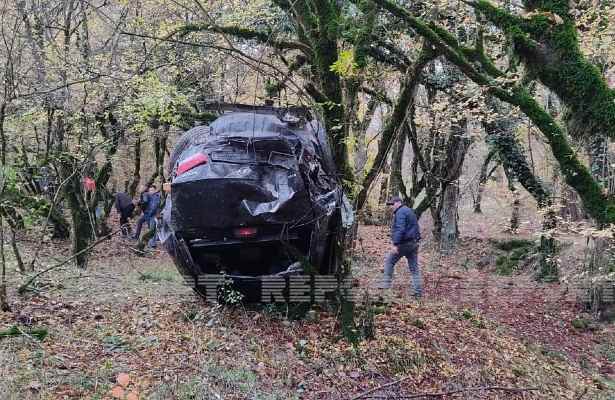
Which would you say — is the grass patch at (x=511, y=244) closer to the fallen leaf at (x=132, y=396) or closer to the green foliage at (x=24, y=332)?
the fallen leaf at (x=132, y=396)

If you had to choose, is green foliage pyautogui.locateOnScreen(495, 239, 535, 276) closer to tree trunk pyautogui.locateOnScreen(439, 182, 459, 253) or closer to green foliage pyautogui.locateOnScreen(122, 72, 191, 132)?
tree trunk pyautogui.locateOnScreen(439, 182, 459, 253)

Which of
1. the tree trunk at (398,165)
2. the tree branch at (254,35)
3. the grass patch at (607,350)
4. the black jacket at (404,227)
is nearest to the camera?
the tree branch at (254,35)

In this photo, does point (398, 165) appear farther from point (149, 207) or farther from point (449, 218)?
point (149, 207)

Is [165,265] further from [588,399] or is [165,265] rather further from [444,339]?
[588,399]

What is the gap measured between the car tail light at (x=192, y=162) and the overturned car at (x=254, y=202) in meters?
0.01

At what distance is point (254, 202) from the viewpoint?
240 inches

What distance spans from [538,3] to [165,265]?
425 inches

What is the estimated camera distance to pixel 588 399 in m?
7.29

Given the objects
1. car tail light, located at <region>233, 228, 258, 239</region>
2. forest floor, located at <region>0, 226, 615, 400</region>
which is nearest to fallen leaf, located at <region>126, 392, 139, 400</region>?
forest floor, located at <region>0, 226, 615, 400</region>

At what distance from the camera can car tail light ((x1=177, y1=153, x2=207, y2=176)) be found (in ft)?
20.2

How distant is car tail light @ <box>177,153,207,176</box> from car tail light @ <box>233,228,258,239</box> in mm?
947

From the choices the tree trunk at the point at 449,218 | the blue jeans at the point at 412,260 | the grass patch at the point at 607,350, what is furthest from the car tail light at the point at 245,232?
the tree trunk at the point at 449,218

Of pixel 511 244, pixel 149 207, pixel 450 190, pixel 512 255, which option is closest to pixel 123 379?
pixel 149 207

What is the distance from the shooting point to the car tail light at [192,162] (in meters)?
6.14
